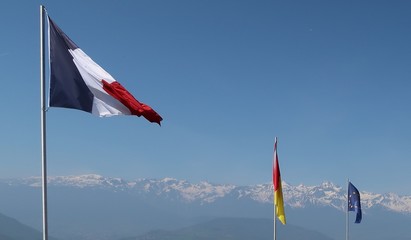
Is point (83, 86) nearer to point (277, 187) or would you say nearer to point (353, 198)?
point (277, 187)

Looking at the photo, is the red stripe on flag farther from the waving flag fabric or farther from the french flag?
the waving flag fabric

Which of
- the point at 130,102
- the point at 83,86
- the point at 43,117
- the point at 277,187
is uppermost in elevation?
the point at 83,86

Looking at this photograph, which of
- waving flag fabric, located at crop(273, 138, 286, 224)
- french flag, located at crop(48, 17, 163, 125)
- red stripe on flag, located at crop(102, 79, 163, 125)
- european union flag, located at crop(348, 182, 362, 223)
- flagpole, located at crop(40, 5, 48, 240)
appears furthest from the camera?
european union flag, located at crop(348, 182, 362, 223)

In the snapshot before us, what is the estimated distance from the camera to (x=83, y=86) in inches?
575

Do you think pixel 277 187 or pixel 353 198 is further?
pixel 353 198

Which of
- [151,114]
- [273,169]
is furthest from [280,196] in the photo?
[151,114]

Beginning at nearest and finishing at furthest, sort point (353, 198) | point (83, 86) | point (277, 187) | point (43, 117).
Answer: point (43, 117), point (83, 86), point (277, 187), point (353, 198)

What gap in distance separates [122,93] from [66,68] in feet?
5.40

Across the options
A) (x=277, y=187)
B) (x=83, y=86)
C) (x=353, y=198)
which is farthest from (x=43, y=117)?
(x=353, y=198)

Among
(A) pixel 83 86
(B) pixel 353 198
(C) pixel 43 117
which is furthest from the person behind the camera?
(B) pixel 353 198

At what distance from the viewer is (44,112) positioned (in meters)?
13.6

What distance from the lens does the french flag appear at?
1409cm

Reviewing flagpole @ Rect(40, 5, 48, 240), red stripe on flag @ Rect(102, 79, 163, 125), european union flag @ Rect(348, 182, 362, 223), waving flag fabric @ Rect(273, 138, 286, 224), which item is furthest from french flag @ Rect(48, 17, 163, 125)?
european union flag @ Rect(348, 182, 362, 223)

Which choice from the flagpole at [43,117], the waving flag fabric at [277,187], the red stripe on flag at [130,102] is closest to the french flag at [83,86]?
the red stripe on flag at [130,102]
